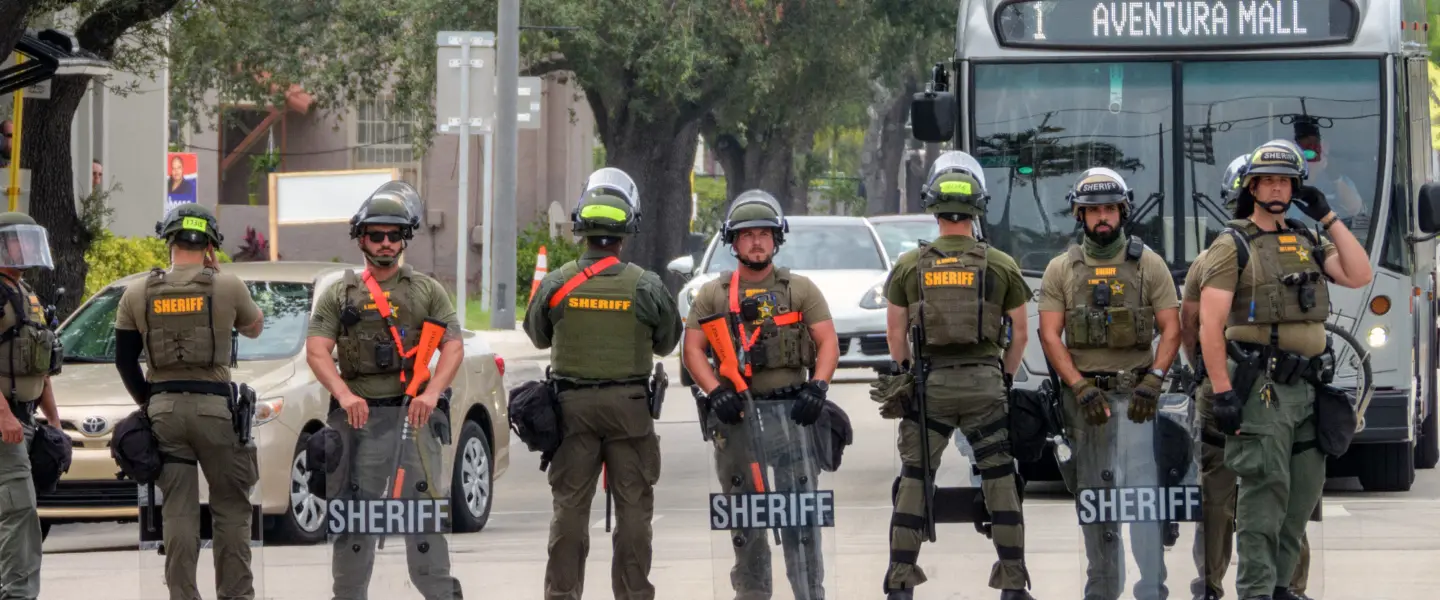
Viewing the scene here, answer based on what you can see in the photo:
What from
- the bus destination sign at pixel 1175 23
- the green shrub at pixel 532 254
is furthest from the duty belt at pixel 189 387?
the green shrub at pixel 532 254

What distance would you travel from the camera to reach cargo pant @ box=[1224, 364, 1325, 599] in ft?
26.7

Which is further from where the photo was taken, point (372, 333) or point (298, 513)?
point (298, 513)

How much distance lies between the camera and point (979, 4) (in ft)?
41.9

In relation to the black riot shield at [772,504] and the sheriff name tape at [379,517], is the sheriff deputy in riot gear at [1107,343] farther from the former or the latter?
the sheriff name tape at [379,517]

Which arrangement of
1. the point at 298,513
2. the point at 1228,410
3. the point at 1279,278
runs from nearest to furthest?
the point at 1228,410 → the point at 1279,278 → the point at 298,513

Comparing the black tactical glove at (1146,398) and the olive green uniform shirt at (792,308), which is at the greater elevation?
the olive green uniform shirt at (792,308)

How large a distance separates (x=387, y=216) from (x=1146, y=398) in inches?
117

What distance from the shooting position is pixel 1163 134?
488 inches

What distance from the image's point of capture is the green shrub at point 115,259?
1906 centimetres

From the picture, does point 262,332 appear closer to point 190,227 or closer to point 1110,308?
point 190,227

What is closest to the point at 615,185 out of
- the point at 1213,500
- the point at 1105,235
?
the point at 1105,235

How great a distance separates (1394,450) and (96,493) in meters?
7.34

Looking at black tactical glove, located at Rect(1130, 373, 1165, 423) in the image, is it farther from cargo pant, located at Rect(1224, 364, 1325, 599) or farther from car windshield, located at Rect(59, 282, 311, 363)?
car windshield, located at Rect(59, 282, 311, 363)

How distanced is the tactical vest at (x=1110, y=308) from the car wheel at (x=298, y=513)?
4282 millimetres
